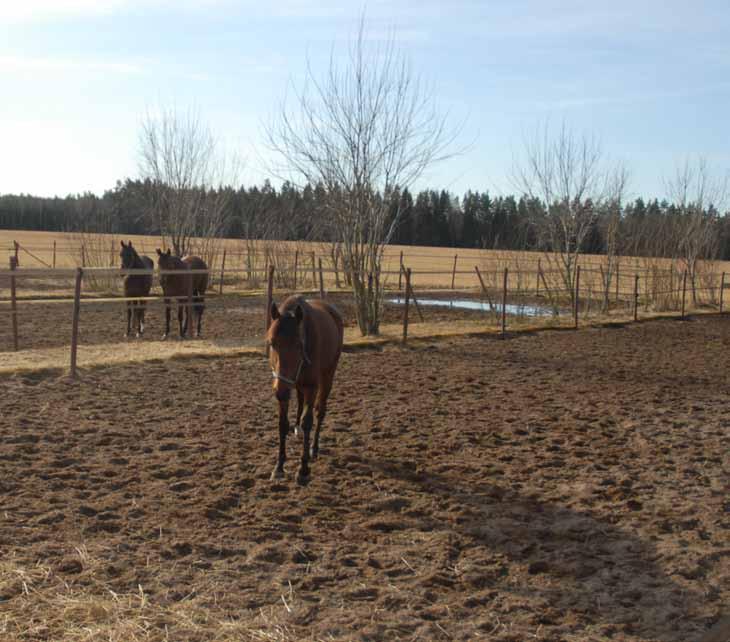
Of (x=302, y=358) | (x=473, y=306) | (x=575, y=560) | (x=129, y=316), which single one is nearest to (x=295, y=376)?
(x=302, y=358)

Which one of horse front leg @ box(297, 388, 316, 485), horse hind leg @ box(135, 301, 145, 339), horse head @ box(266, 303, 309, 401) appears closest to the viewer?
horse head @ box(266, 303, 309, 401)

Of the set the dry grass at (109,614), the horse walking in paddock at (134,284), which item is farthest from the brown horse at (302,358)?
the horse walking in paddock at (134,284)

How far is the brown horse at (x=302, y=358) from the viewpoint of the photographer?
217 inches

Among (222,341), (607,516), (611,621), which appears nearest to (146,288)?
(222,341)

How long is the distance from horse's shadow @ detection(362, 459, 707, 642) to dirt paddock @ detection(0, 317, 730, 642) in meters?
0.02

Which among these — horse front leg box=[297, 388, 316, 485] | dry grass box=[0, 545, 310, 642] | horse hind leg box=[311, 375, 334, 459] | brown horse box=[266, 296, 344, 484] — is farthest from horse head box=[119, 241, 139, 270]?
dry grass box=[0, 545, 310, 642]

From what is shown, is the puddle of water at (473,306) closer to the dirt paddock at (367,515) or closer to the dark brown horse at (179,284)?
the dark brown horse at (179,284)

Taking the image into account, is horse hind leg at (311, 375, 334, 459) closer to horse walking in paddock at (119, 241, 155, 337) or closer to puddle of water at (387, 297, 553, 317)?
horse walking in paddock at (119, 241, 155, 337)

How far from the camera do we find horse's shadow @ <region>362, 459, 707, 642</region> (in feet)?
12.2

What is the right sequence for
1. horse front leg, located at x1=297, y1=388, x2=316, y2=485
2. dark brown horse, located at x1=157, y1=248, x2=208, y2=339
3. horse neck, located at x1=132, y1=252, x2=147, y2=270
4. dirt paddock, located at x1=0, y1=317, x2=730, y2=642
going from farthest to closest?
horse neck, located at x1=132, y1=252, x2=147, y2=270 → dark brown horse, located at x1=157, y1=248, x2=208, y2=339 → horse front leg, located at x1=297, y1=388, x2=316, y2=485 → dirt paddock, located at x1=0, y1=317, x2=730, y2=642

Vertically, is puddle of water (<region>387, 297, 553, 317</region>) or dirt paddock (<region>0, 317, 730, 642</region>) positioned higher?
puddle of water (<region>387, 297, 553, 317</region>)

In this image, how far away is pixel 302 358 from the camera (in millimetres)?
5668

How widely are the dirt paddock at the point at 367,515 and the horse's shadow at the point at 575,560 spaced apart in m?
0.02

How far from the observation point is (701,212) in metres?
24.8
